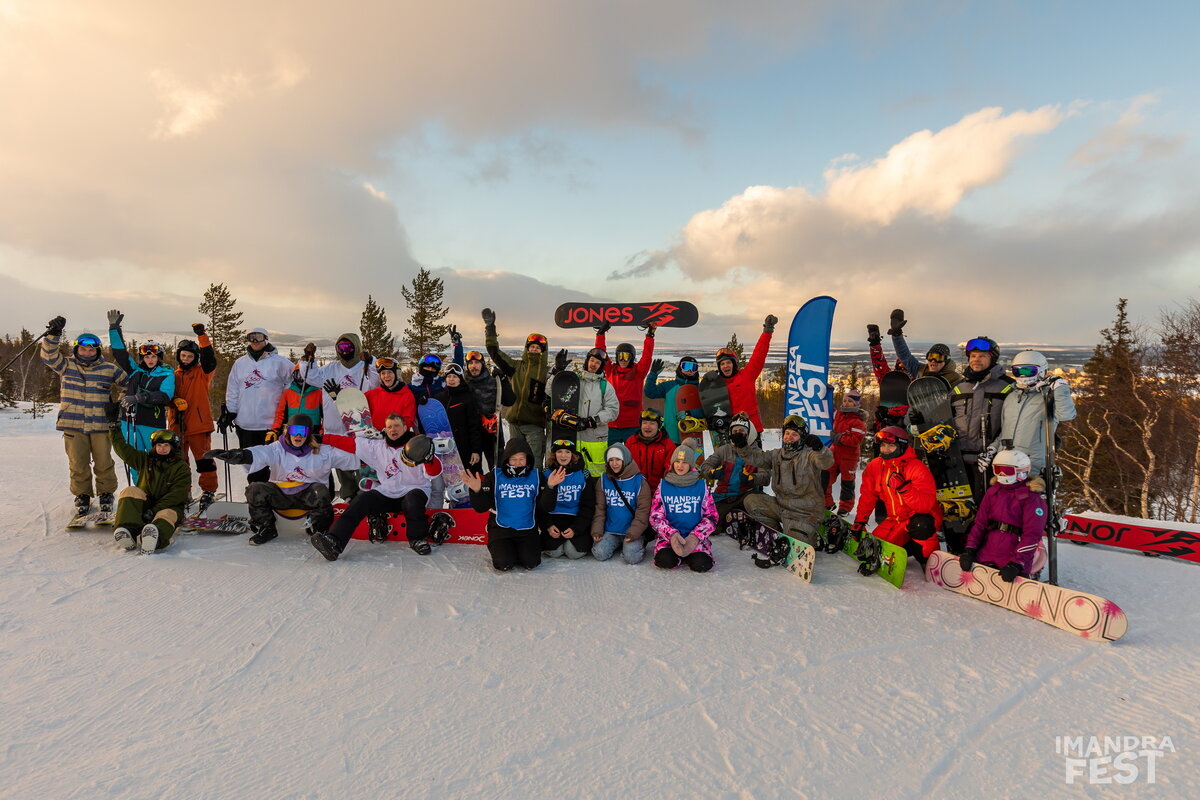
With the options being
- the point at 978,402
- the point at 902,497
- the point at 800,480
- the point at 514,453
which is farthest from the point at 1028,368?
the point at 514,453

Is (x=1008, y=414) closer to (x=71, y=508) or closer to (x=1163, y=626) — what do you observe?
(x=1163, y=626)

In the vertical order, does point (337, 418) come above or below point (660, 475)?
above

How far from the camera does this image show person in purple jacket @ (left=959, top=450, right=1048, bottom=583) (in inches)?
160

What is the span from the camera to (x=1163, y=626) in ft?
12.3

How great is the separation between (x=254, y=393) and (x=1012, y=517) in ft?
23.6

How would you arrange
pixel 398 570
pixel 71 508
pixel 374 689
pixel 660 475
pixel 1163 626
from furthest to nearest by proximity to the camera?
pixel 71 508, pixel 660 475, pixel 398 570, pixel 1163 626, pixel 374 689

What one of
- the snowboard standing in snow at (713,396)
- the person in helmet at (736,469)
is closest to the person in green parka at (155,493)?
the person in helmet at (736,469)

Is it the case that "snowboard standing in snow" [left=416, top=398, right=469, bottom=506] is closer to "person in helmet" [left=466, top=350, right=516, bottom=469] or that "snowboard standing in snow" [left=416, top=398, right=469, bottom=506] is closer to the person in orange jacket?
"person in helmet" [left=466, top=350, right=516, bottom=469]

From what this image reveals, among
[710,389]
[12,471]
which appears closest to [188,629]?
[710,389]

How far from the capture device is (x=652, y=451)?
5.63 meters

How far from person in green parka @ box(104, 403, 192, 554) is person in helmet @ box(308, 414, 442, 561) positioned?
4.19 ft

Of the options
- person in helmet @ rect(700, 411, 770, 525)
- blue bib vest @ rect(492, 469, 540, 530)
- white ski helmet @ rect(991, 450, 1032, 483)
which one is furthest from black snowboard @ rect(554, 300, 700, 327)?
white ski helmet @ rect(991, 450, 1032, 483)

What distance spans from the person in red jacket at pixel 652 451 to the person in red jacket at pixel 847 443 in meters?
2.39

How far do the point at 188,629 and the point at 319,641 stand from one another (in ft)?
2.87
